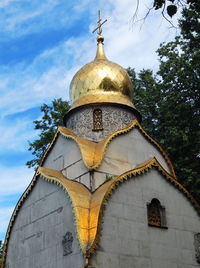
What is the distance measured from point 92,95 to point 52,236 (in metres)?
4.38

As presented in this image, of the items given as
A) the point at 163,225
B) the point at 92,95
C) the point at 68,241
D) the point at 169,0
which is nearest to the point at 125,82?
the point at 92,95

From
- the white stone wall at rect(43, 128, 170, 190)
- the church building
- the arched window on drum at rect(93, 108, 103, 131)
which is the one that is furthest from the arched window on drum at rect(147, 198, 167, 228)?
the arched window on drum at rect(93, 108, 103, 131)

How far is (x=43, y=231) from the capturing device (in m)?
10.8

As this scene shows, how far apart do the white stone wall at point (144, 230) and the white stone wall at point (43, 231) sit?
76 cm

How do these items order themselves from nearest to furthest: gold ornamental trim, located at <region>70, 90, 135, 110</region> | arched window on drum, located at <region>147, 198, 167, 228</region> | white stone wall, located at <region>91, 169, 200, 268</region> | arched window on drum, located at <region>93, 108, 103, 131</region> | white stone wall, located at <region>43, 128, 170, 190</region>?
1. white stone wall, located at <region>91, 169, 200, 268</region>
2. arched window on drum, located at <region>147, 198, 167, 228</region>
3. white stone wall, located at <region>43, 128, 170, 190</region>
4. arched window on drum, located at <region>93, 108, 103, 131</region>
5. gold ornamental trim, located at <region>70, 90, 135, 110</region>

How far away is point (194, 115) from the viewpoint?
16.7 meters

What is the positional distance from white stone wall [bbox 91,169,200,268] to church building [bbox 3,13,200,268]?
21mm

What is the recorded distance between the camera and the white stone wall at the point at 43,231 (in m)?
9.99

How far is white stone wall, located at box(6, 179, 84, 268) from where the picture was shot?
9.99m

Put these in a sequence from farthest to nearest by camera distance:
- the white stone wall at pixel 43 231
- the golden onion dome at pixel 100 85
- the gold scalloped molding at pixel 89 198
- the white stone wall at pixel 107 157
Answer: the golden onion dome at pixel 100 85 → the white stone wall at pixel 107 157 → the white stone wall at pixel 43 231 → the gold scalloped molding at pixel 89 198

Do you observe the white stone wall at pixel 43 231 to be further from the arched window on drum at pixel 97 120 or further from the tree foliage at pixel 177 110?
the tree foliage at pixel 177 110

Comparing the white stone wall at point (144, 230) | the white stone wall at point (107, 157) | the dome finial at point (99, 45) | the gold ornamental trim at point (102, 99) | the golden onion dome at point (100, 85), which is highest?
the dome finial at point (99, 45)

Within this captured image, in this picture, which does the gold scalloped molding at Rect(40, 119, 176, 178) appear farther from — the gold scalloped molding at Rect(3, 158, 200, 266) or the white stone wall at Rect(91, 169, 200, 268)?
the white stone wall at Rect(91, 169, 200, 268)

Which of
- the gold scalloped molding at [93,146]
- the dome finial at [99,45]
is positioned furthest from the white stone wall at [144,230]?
the dome finial at [99,45]
